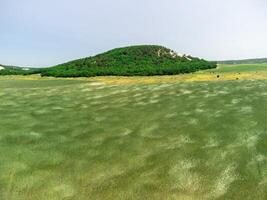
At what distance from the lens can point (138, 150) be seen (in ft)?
82.2

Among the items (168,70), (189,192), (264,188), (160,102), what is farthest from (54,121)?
(168,70)

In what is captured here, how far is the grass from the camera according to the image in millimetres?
19891

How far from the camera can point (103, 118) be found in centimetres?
3394

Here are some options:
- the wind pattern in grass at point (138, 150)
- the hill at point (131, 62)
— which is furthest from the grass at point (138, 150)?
the hill at point (131, 62)

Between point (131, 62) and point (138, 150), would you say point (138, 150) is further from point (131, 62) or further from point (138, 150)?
point (131, 62)

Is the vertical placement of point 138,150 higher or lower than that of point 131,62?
higher

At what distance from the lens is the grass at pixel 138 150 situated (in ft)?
65.3

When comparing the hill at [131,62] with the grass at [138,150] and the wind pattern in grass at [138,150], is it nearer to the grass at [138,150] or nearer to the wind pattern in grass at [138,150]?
the wind pattern in grass at [138,150]

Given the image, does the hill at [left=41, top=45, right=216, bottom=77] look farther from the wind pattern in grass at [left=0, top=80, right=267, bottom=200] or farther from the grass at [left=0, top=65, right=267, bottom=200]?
the grass at [left=0, top=65, right=267, bottom=200]

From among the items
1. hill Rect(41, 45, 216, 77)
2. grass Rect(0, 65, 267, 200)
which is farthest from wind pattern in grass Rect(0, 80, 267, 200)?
hill Rect(41, 45, 216, 77)

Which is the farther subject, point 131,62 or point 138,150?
point 131,62

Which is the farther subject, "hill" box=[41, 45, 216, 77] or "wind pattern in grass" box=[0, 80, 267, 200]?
"hill" box=[41, 45, 216, 77]

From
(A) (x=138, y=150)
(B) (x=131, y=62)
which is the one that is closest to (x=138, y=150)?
(A) (x=138, y=150)

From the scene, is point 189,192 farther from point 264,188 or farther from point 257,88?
point 257,88
